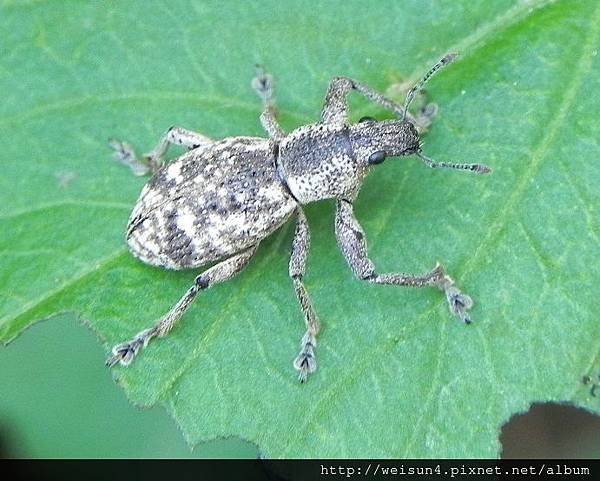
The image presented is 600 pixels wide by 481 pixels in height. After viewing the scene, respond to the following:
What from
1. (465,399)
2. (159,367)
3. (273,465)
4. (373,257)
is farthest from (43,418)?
(465,399)

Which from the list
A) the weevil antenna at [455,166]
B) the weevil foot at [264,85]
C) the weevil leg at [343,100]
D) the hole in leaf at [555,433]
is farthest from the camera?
the hole in leaf at [555,433]

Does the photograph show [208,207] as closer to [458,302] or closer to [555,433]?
[458,302]

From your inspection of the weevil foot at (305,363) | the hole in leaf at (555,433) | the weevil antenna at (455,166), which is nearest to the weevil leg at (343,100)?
the weevil antenna at (455,166)

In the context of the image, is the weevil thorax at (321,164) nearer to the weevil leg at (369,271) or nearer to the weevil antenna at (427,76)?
the weevil leg at (369,271)

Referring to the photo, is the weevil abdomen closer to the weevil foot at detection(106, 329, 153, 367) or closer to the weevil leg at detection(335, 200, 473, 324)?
the weevil leg at detection(335, 200, 473, 324)

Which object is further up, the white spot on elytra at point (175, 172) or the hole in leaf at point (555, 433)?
the white spot on elytra at point (175, 172)

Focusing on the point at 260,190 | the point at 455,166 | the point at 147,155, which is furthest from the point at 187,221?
the point at 455,166

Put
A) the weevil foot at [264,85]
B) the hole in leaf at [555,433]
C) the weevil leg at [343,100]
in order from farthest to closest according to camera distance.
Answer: the hole in leaf at [555,433] < the weevil foot at [264,85] < the weevil leg at [343,100]

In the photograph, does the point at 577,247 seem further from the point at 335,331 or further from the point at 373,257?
the point at 335,331
